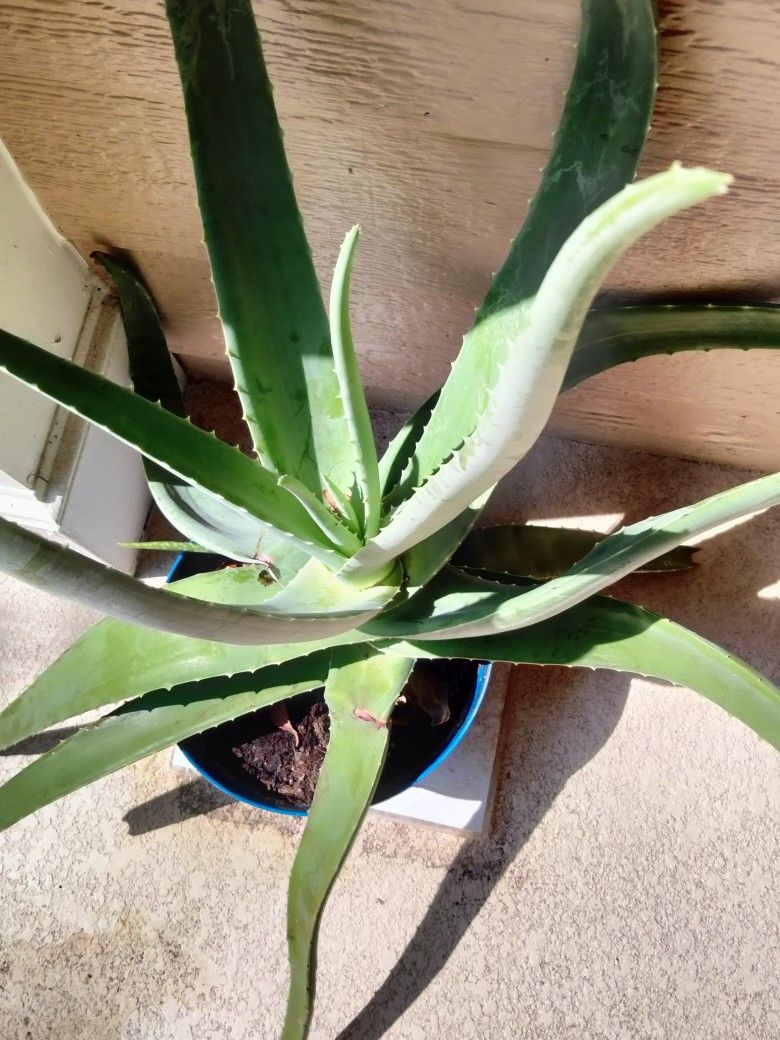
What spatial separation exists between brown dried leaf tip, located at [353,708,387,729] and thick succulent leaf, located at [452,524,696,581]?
0.65ft

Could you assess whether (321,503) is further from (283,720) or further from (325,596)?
(283,720)

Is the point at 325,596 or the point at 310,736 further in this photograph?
the point at 310,736

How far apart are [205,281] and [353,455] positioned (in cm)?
35

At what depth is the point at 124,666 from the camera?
55cm

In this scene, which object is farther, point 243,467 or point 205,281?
point 205,281

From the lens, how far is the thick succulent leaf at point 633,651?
0.48 meters

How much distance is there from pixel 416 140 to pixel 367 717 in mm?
372

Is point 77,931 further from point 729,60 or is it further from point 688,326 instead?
point 729,60

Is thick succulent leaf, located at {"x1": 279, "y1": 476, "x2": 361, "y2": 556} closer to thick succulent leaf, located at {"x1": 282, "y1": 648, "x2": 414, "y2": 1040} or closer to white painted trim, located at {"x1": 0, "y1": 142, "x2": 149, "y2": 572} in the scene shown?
thick succulent leaf, located at {"x1": 282, "y1": 648, "x2": 414, "y2": 1040}

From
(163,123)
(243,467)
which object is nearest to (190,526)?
(243,467)

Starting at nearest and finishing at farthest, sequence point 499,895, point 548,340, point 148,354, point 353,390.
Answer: point 548,340
point 353,390
point 148,354
point 499,895

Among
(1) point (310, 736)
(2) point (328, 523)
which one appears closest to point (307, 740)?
(1) point (310, 736)

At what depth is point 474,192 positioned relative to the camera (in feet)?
1.84

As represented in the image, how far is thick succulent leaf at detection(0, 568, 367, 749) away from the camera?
531 mm
